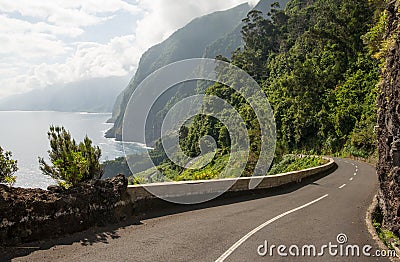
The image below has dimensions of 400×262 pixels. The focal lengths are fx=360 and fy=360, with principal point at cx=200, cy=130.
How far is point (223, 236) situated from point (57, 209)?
351 cm

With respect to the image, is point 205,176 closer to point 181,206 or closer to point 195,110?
point 181,206

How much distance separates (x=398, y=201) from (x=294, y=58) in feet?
224

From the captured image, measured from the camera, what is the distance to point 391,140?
32.9 ft

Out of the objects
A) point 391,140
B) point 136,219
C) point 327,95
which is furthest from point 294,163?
point 136,219

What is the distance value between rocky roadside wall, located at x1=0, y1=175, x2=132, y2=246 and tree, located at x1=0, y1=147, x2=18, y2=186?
2.24 feet

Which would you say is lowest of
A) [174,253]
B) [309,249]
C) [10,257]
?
[309,249]

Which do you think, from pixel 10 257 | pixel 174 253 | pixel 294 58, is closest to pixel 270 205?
pixel 174 253

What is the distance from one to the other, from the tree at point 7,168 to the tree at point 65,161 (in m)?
0.68

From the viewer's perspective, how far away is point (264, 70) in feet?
294

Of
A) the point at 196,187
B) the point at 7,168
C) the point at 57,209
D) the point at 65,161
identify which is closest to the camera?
the point at 57,209

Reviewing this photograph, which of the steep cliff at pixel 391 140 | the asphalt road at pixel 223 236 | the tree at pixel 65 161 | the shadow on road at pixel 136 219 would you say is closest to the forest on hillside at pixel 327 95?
the shadow on road at pixel 136 219

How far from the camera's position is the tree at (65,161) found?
27.1 ft

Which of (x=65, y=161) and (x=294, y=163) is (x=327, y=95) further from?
(x=65, y=161)

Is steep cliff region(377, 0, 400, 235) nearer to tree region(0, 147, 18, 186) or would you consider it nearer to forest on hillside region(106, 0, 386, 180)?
tree region(0, 147, 18, 186)
